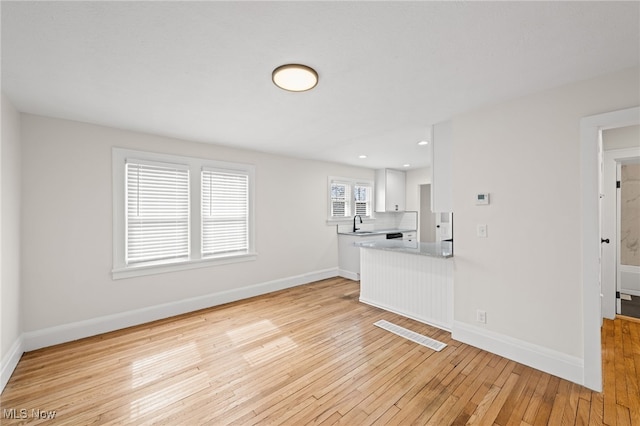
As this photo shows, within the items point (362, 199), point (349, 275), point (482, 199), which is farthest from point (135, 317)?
point (362, 199)

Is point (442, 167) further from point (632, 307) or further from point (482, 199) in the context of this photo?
point (632, 307)

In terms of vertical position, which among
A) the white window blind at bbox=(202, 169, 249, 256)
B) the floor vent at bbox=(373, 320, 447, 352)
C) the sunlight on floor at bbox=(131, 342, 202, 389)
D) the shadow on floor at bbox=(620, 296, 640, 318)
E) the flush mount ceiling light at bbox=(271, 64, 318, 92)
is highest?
the flush mount ceiling light at bbox=(271, 64, 318, 92)

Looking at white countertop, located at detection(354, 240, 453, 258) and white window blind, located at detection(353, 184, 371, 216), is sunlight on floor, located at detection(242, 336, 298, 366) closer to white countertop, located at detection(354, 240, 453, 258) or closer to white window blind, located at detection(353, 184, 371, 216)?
white countertop, located at detection(354, 240, 453, 258)

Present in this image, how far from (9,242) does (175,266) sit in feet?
5.32

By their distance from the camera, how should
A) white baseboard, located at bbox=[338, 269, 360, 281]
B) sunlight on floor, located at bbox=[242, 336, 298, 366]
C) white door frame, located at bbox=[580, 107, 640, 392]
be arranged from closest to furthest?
white door frame, located at bbox=[580, 107, 640, 392]
sunlight on floor, located at bbox=[242, 336, 298, 366]
white baseboard, located at bbox=[338, 269, 360, 281]

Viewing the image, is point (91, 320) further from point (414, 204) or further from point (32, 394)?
point (414, 204)

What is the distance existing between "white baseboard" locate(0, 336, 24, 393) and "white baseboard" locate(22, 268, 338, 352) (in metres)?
0.15

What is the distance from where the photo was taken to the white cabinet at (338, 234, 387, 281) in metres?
5.55

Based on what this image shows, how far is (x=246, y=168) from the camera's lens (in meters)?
4.50

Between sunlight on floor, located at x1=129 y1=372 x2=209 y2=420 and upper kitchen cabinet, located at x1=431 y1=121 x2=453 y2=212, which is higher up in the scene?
upper kitchen cabinet, located at x1=431 y1=121 x2=453 y2=212

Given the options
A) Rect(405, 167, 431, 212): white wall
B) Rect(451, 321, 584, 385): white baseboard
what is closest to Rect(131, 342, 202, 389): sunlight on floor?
Rect(451, 321, 584, 385): white baseboard

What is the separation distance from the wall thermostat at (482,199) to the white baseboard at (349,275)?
3216 millimetres

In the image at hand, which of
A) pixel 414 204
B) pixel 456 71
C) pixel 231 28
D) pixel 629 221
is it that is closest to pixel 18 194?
pixel 231 28

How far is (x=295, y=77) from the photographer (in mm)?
2059
